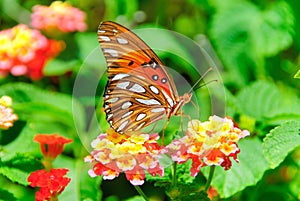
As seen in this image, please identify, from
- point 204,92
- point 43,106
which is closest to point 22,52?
point 43,106

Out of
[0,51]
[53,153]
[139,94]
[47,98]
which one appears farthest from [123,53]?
[0,51]

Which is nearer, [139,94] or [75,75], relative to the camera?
[139,94]

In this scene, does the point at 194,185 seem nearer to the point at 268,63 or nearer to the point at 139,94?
the point at 139,94

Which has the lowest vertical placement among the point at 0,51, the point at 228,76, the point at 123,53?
the point at 228,76

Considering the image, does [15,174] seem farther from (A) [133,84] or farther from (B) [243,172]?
(B) [243,172]

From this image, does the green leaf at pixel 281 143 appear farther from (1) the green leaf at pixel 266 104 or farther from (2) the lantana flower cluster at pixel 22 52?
(2) the lantana flower cluster at pixel 22 52

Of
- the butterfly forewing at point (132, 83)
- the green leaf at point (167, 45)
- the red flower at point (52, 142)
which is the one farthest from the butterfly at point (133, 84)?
the green leaf at point (167, 45)

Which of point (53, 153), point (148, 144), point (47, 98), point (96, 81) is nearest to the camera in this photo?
point (148, 144)
